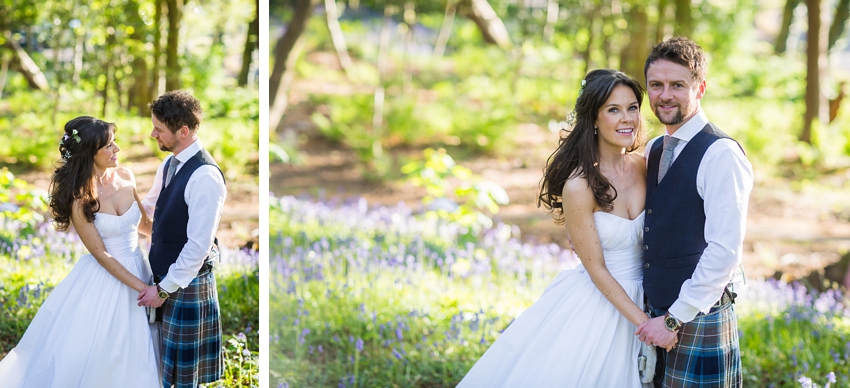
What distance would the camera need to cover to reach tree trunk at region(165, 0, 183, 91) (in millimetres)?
4750

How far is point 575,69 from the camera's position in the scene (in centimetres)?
1188

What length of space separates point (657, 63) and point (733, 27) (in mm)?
14657

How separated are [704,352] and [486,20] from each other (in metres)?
12.8

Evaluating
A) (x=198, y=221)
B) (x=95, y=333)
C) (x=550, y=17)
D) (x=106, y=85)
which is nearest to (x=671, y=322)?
(x=198, y=221)

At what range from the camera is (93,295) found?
3.10m

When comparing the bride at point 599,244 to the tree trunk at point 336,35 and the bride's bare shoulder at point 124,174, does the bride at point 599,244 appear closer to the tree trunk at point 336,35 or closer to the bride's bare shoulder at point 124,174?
the bride's bare shoulder at point 124,174

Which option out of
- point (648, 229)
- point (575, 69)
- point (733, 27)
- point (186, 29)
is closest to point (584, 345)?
point (648, 229)

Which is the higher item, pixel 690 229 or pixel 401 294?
pixel 690 229

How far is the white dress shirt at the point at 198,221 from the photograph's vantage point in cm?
297

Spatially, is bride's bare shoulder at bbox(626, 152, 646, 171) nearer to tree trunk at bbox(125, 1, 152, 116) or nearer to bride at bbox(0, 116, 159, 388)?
bride at bbox(0, 116, 159, 388)

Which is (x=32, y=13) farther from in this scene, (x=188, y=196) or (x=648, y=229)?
(x=648, y=229)

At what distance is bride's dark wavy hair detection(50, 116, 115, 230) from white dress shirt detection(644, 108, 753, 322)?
2.50 metres

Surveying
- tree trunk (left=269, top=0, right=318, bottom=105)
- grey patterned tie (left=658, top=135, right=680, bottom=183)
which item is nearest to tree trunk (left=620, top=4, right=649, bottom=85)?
tree trunk (left=269, top=0, right=318, bottom=105)

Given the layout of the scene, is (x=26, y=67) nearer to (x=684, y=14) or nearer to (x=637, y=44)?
(x=637, y=44)
